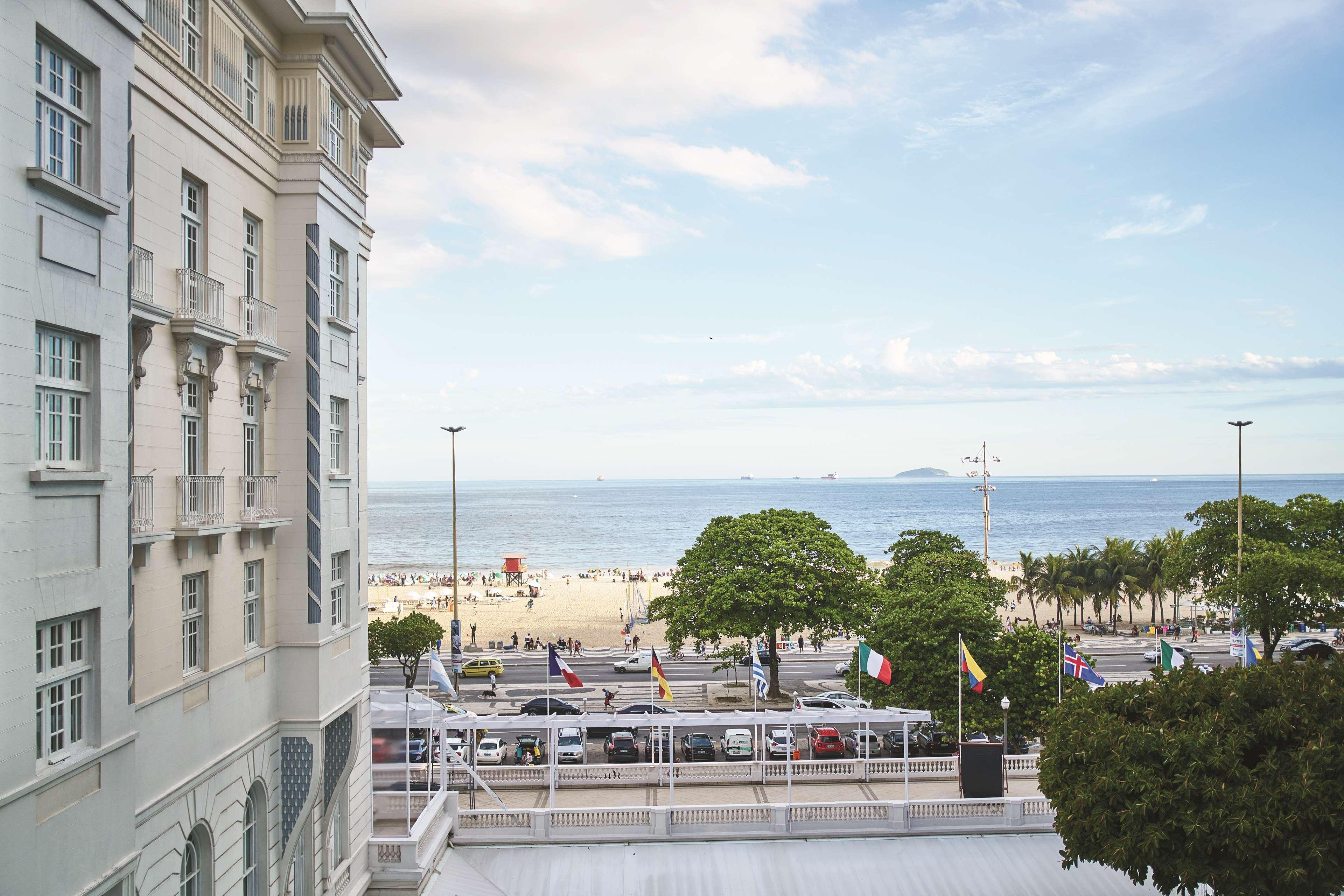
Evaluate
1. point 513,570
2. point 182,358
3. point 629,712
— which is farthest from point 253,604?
point 513,570

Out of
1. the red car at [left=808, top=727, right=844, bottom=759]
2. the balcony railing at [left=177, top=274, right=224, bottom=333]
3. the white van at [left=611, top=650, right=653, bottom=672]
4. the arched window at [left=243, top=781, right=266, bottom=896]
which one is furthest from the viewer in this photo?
the white van at [left=611, top=650, right=653, bottom=672]

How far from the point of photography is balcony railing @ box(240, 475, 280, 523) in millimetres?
16672

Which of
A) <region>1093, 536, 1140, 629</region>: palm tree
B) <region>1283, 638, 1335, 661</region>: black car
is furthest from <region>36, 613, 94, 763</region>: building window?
<region>1093, 536, 1140, 629</region>: palm tree

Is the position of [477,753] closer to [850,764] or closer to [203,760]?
[850,764]

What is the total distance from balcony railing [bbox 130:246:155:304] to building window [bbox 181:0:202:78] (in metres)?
3.32

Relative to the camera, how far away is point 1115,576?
70.3 m

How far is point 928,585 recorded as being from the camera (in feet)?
142

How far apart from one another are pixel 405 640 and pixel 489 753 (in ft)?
49.4

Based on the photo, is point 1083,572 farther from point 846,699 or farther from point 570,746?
point 570,746

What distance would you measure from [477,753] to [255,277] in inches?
830

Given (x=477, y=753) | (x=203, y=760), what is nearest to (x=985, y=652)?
(x=477, y=753)

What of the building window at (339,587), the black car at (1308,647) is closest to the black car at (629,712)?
the building window at (339,587)

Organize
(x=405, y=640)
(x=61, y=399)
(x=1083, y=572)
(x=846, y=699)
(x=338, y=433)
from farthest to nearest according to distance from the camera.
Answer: (x=1083, y=572) → (x=405, y=640) → (x=846, y=699) → (x=338, y=433) → (x=61, y=399)

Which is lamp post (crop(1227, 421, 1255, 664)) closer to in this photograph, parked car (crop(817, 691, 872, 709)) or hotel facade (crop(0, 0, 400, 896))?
parked car (crop(817, 691, 872, 709))
